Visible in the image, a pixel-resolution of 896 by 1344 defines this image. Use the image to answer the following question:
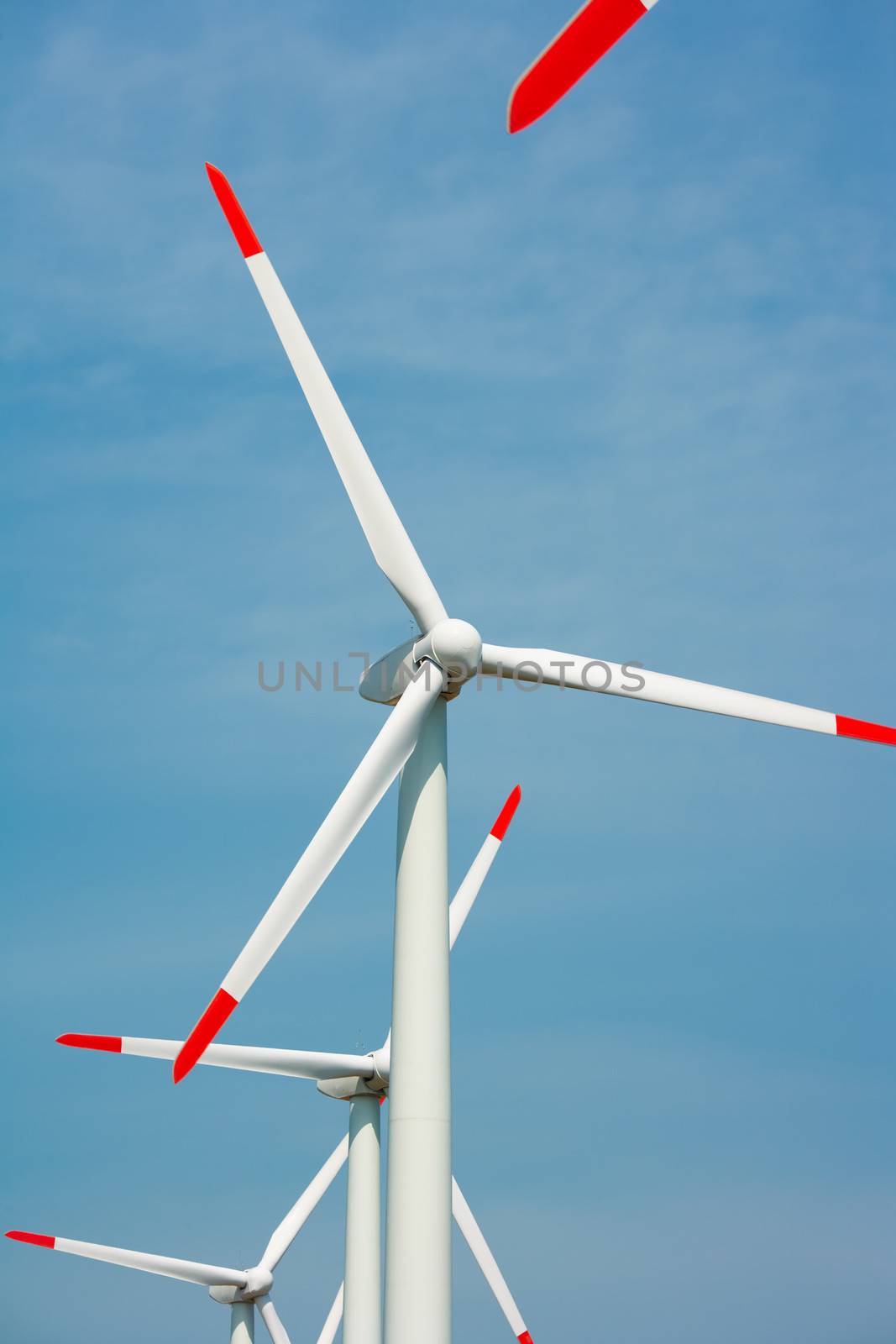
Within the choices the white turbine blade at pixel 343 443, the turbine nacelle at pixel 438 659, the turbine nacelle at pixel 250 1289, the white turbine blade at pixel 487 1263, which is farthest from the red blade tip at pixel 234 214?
the turbine nacelle at pixel 250 1289

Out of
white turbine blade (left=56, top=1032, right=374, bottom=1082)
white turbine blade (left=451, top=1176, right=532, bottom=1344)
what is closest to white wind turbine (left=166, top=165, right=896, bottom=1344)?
white turbine blade (left=56, top=1032, right=374, bottom=1082)

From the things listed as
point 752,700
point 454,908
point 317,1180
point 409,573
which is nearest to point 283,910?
point 409,573

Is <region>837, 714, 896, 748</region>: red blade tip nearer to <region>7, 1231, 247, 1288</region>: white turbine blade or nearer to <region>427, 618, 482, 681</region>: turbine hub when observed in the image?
<region>427, 618, 482, 681</region>: turbine hub

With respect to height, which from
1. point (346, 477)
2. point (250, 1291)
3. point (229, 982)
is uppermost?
point (346, 477)

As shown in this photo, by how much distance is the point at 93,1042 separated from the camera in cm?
2719

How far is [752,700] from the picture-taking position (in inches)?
813

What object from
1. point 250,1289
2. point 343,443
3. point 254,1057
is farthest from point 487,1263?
point 343,443

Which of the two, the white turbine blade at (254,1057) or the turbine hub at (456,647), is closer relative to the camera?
the turbine hub at (456,647)

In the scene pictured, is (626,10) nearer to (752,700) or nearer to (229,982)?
(229,982)

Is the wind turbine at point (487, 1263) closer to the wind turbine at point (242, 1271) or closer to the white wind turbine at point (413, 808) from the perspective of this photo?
the wind turbine at point (242, 1271)

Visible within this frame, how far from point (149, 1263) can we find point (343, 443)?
82.2 ft

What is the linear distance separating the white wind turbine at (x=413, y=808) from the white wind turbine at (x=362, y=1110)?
7.57 m

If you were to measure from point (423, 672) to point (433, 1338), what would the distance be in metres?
7.77

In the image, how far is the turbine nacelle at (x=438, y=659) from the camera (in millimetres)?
18641
